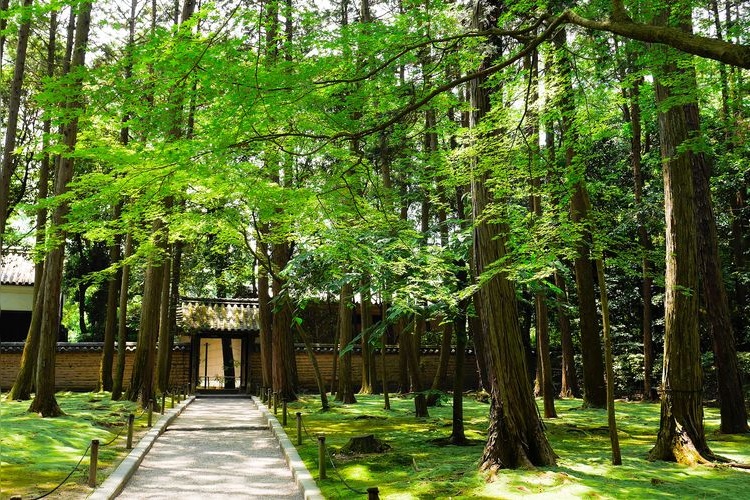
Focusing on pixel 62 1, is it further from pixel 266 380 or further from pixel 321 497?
pixel 266 380

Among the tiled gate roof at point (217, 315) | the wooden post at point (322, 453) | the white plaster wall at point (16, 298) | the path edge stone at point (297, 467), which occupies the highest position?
the white plaster wall at point (16, 298)

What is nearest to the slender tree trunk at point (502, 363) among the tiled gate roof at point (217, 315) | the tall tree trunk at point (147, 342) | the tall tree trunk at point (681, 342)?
the tall tree trunk at point (681, 342)

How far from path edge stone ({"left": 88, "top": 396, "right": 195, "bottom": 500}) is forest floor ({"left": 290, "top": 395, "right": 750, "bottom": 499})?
2567 millimetres

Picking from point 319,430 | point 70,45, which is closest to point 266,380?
point 319,430

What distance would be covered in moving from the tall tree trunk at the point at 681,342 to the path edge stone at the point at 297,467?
16.1 ft

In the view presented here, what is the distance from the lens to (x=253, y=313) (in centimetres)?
2822

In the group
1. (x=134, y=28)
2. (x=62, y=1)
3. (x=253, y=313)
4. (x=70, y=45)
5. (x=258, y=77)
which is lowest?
(x=253, y=313)

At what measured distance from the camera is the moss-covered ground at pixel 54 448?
7.78m

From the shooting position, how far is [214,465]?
9.84m

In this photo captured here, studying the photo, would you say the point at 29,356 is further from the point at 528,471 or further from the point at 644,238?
the point at 644,238

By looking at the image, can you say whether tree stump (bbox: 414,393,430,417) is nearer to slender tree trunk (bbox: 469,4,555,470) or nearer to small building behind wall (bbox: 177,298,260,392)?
slender tree trunk (bbox: 469,4,555,470)

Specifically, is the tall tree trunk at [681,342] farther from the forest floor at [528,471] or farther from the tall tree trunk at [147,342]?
the tall tree trunk at [147,342]

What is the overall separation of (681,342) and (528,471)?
2.86 meters

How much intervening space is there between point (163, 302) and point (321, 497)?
625 inches
